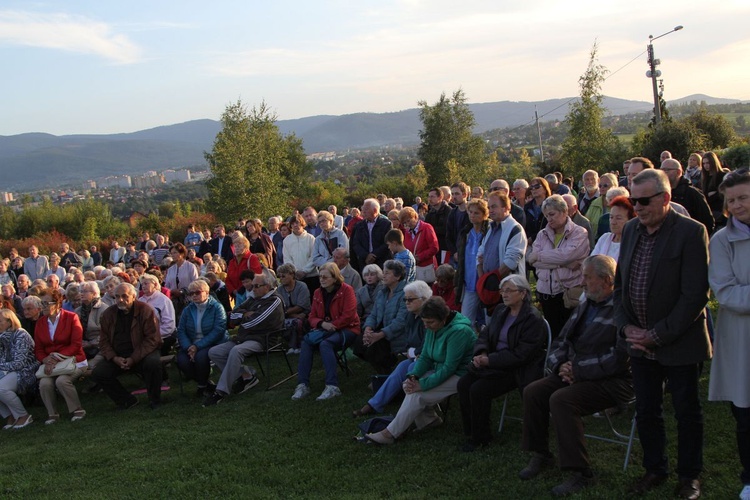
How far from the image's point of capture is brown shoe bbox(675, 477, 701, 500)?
3627 mm

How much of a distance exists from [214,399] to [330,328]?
160 centimetres

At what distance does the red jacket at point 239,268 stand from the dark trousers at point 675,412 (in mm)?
6159

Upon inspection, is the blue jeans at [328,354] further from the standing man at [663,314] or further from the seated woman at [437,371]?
the standing man at [663,314]

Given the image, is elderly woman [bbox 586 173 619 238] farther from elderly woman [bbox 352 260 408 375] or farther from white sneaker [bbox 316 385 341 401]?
white sneaker [bbox 316 385 341 401]

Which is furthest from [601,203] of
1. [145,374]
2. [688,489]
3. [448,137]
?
[448,137]

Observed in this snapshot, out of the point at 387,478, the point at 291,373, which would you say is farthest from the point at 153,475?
the point at 291,373

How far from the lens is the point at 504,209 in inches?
239

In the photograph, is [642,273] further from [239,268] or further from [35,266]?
[35,266]

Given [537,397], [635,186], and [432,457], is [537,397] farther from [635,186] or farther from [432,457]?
[635,186]

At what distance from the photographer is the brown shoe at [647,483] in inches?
150

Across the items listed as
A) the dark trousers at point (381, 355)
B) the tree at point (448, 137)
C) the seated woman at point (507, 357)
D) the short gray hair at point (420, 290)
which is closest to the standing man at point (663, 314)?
the seated woman at point (507, 357)

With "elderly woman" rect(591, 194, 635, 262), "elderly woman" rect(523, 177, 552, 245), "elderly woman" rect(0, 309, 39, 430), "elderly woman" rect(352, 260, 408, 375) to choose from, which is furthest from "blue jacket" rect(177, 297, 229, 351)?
"elderly woman" rect(591, 194, 635, 262)

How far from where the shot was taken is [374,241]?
29.7ft

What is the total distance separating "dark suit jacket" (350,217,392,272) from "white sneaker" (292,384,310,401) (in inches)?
101
